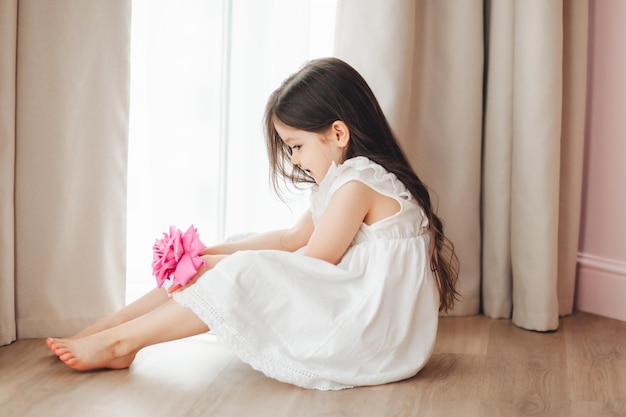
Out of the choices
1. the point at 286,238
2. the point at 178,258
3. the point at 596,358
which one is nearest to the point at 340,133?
the point at 286,238

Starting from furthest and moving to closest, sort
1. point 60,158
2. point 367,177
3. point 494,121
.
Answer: point 494,121 < point 60,158 < point 367,177

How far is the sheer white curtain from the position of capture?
2.22 m

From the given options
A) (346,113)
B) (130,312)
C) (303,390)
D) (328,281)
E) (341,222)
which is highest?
(346,113)

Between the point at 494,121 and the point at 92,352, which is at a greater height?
the point at 494,121

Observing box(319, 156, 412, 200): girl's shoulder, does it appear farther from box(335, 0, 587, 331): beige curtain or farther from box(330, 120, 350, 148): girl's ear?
box(335, 0, 587, 331): beige curtain

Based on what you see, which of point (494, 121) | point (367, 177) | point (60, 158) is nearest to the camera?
point (367, 177)

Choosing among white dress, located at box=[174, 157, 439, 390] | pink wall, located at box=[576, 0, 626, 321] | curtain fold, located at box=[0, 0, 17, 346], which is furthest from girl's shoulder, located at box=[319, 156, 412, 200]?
pink wall, located at box=[576, 0, 626, 321]

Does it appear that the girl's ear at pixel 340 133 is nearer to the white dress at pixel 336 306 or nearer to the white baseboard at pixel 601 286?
the white dress at pixel 336 306

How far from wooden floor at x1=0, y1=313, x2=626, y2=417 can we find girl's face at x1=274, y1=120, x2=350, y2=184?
1.51 feet

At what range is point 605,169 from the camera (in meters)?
2.29

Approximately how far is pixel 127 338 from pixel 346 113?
0.65 m

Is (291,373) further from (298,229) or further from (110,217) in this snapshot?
(110,217)

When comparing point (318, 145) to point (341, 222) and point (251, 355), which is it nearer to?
point (341, 222)

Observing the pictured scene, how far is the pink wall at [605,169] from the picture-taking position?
2.25 m
